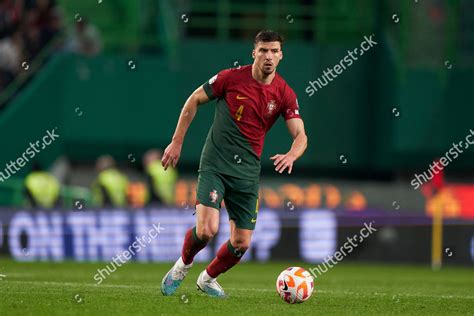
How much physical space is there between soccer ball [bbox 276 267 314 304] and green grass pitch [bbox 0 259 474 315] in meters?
0.09

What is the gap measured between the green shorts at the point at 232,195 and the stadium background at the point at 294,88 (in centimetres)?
1219

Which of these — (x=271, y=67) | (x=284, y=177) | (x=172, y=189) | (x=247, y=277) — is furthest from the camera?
(x=284, y=177)

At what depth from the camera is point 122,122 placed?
2439 cm

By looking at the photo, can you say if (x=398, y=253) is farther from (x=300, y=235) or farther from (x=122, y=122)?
(x=122, y=122)

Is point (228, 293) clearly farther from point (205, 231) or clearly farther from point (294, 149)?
point (294, 149)

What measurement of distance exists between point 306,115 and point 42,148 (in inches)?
214

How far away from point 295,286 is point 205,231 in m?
1.01

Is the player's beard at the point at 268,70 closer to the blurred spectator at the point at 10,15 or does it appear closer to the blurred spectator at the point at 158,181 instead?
the blurred spectator at the point at 158,181

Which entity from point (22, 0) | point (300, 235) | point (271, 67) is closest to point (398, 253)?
point (300, 235)

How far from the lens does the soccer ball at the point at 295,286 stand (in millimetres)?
11070

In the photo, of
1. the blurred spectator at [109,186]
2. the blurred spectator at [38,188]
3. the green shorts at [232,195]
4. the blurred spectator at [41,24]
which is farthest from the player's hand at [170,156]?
the blurred spectator at [41,24]

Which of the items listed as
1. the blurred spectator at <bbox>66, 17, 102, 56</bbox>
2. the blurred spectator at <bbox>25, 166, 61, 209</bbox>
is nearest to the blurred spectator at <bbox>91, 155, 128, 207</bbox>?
the blurred spectator at <bbox>25, 166, 61, 209</bbox>

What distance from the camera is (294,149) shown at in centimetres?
1087

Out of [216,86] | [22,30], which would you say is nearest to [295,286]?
[216,86]
